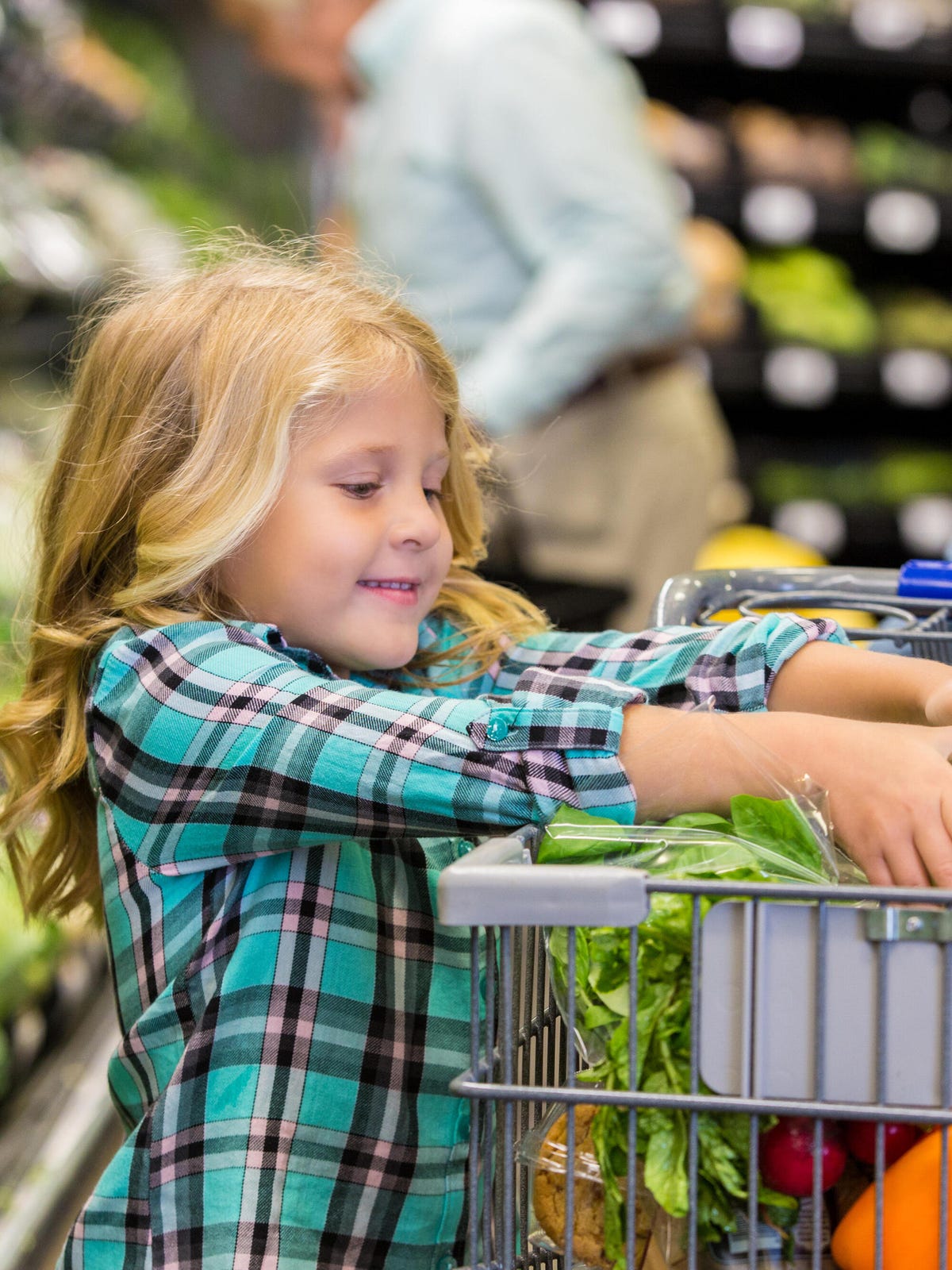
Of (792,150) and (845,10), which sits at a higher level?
(845,10)

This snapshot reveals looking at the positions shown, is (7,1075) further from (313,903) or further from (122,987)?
(313,903)

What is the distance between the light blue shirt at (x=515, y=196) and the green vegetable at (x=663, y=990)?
6.35 feet

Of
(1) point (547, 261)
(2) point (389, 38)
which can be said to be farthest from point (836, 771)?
(2) point (389, 38)

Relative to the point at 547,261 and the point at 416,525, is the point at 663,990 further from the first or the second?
the point at 547,261

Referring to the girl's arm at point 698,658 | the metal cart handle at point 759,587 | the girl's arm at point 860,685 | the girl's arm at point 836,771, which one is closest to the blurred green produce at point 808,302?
the metal cart handle at point 759,587

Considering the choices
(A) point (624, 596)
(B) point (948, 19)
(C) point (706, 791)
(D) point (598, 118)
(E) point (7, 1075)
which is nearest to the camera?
(C) point (706, 791)

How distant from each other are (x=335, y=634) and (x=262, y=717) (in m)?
0.19

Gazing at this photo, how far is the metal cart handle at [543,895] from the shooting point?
727 millimetres

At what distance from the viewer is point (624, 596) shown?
8.44 feet

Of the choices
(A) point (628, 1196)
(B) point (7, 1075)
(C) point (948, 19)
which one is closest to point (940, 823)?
(A) point (628, 1196)

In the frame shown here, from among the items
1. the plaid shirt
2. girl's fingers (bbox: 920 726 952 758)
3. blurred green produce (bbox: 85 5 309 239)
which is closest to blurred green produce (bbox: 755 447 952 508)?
→ blurred green produce (bbox: 85 5 309 239)

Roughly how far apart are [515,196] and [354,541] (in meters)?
1.85

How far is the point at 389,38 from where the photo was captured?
118 inches

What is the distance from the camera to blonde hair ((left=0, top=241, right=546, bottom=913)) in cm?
114
